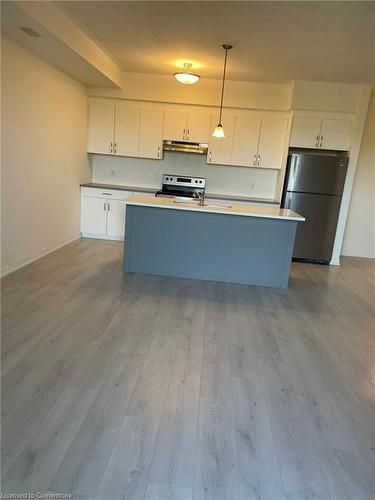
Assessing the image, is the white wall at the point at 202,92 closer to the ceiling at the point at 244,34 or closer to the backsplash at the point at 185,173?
the ceiling at the point at 244,34

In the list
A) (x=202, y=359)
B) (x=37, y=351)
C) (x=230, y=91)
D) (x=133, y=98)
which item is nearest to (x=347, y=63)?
(x=230, y=91)

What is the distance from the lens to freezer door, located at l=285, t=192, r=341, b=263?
17.5 feet

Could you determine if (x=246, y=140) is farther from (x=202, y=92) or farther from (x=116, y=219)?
(x=116, y=219)

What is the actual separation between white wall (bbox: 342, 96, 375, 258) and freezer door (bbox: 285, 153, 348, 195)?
996 mm

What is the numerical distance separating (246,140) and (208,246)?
2.46 metres

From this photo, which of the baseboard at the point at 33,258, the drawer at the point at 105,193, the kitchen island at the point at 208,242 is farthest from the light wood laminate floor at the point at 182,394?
the drawer at the point at 105,193

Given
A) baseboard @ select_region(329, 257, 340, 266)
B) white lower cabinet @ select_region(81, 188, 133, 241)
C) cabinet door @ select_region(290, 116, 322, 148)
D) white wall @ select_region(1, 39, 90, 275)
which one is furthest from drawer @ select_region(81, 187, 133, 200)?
baseboard @ select_region(329, 257, 340, 266)

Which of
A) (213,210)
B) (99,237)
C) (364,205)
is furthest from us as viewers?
(364,205)

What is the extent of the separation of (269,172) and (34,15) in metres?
4.24

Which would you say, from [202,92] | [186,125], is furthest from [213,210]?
[202,92]

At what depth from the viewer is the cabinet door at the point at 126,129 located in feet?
18.8

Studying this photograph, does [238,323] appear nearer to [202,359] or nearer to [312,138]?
[202,359]

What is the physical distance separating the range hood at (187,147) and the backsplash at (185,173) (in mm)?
332

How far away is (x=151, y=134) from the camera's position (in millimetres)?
5770
